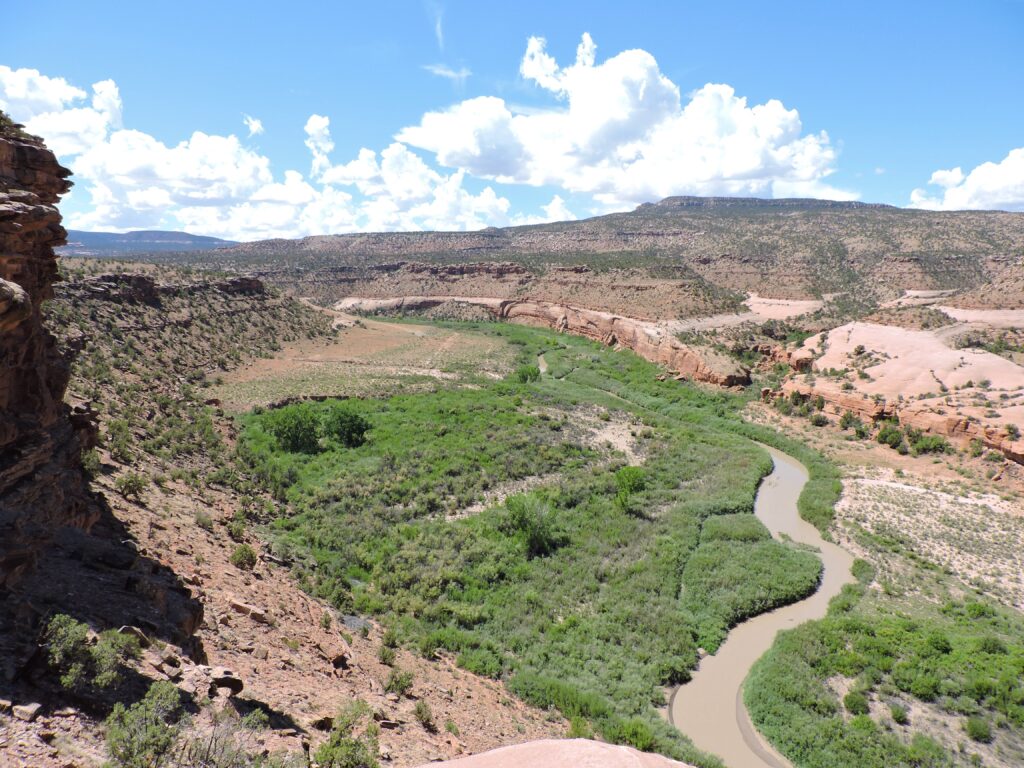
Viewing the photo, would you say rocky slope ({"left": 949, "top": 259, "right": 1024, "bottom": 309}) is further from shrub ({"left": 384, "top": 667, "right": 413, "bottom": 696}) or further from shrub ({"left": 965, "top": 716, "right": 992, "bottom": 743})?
shrub ({"left": 384, "top": 667, "right": 413, "bottom": 696})

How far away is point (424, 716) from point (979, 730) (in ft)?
40.6

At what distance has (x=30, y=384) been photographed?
11094 millimetres

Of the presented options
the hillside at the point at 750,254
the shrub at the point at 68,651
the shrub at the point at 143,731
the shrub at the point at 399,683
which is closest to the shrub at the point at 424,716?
the shrub at the point at 399,683

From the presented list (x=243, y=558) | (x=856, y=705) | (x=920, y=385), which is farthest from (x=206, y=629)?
(x=920, y=385)

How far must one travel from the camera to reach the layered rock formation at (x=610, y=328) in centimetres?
4731

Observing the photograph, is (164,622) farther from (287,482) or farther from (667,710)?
(287,482)

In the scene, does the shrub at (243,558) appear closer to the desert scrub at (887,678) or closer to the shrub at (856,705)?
the desert scrub at (887,678)

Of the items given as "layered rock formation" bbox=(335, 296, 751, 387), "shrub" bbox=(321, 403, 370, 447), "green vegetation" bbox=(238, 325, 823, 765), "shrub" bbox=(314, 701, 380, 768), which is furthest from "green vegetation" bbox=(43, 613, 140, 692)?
"layered rock formation" bbox=(335, 296, 751, 387)

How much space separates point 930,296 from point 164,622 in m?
90.4

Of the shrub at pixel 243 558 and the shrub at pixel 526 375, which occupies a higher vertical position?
the shrub at pixel 526 375

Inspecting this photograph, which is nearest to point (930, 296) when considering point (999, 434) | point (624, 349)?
point (624, 349)

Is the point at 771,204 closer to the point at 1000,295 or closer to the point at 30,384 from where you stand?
the point at 1000,295

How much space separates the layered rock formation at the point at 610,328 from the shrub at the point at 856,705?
34.5 meters

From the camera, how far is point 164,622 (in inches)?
371
